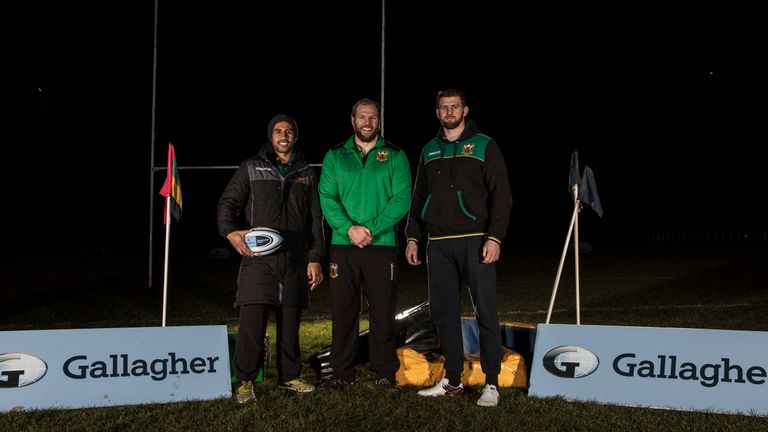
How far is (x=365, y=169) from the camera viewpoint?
3654 millimetres

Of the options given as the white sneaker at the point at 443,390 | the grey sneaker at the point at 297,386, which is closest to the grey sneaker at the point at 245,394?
the grey sneaker at the point at 297,386

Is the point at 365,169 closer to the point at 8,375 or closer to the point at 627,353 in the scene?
the point at 627,353

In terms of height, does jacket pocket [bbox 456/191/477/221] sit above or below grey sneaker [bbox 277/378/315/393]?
above

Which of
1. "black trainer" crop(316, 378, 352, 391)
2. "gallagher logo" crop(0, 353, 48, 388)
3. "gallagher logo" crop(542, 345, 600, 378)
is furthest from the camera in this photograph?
"black trainer" crop(316, 378, 352, 391)

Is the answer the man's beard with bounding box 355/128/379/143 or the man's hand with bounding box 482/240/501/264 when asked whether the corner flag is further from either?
the man's hand with bounding box 482/240/501/264

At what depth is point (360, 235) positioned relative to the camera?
11.5 ft

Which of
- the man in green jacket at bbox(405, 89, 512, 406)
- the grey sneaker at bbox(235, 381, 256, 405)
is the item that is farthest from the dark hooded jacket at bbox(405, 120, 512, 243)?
the grey sneaker at bbox(235, 381, 256, 405)

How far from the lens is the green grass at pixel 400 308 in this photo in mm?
2992

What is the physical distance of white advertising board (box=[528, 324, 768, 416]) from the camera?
3.14 m

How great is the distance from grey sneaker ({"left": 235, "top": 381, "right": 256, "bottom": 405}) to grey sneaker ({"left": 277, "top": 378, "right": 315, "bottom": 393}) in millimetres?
253

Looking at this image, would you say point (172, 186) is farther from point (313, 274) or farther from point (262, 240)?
point (313, 274)

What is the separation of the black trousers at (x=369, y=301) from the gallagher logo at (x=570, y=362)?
0.91 meters

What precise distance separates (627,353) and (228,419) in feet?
6.93

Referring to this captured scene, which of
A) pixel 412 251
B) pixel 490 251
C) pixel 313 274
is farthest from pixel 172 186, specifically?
pixel 490 251
